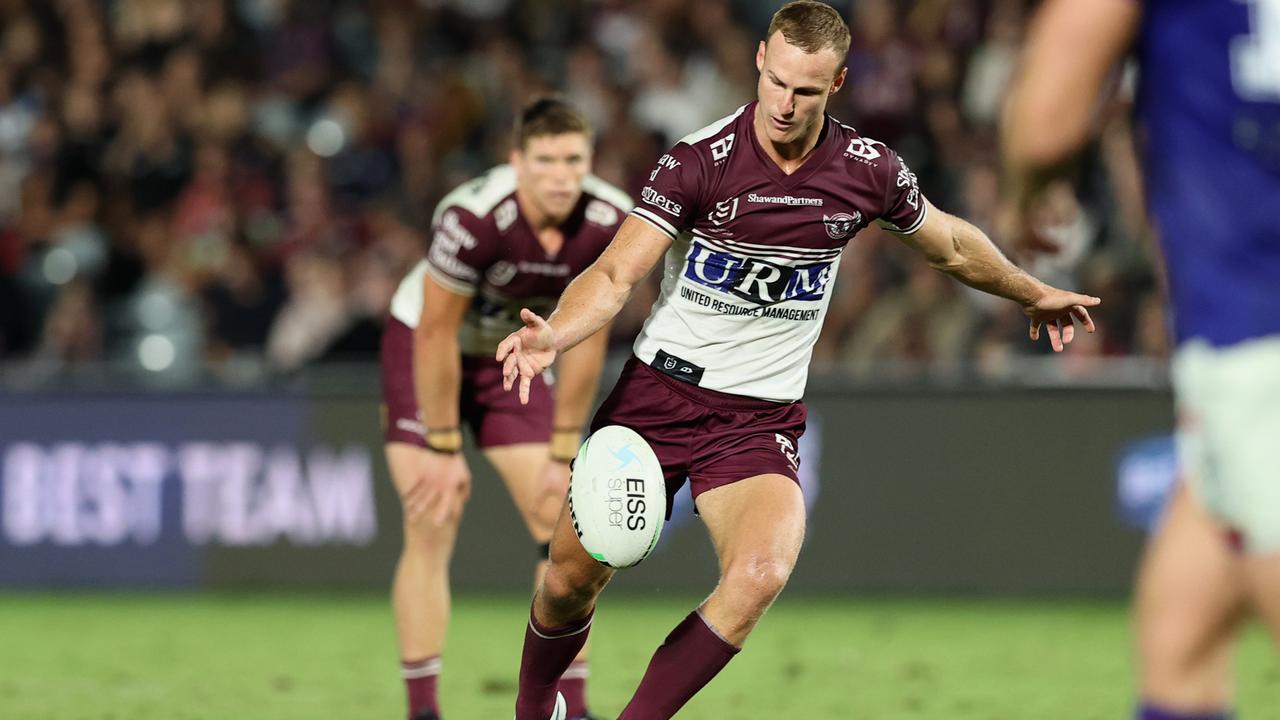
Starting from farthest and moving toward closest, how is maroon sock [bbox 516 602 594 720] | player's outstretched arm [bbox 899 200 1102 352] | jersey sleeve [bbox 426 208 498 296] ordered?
jersey sleeve [bbox 426 208 498 296] < maroon sock [bbox 516 602 594 720] < player's outstretched arm [bbox 899 200 1102 352]

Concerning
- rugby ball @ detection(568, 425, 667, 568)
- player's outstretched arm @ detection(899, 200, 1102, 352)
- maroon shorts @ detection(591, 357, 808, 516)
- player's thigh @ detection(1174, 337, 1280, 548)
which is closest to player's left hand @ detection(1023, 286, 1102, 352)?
player's outstretched arm @ detection(899, 200, 1102, 352)

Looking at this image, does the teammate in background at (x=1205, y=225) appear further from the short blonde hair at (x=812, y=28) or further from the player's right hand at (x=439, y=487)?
the player's right hand at (x=439, y=487)

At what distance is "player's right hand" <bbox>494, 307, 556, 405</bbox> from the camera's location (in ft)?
15.7

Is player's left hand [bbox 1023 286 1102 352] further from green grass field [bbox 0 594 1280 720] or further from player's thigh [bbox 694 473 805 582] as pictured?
green grass field [bbox 0 594 1280 720]

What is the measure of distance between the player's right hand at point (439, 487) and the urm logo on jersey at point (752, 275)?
1.60 meters

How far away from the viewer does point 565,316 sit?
512 centimetres

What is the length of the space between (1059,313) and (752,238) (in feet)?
3.24

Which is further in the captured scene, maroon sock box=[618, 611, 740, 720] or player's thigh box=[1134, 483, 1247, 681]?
maroon sock box=[618, 611, 740, 720]

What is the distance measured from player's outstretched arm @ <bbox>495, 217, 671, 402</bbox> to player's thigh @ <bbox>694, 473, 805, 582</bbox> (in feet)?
2.43

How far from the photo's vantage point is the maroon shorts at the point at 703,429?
565 cm

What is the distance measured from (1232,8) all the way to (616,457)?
2833mm

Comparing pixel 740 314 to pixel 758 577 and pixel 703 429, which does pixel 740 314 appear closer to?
pixel 703 429

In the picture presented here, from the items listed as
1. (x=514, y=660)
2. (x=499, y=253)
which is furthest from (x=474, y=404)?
(x=514, y=660)

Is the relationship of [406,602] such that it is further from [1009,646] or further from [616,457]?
[1009,646]
